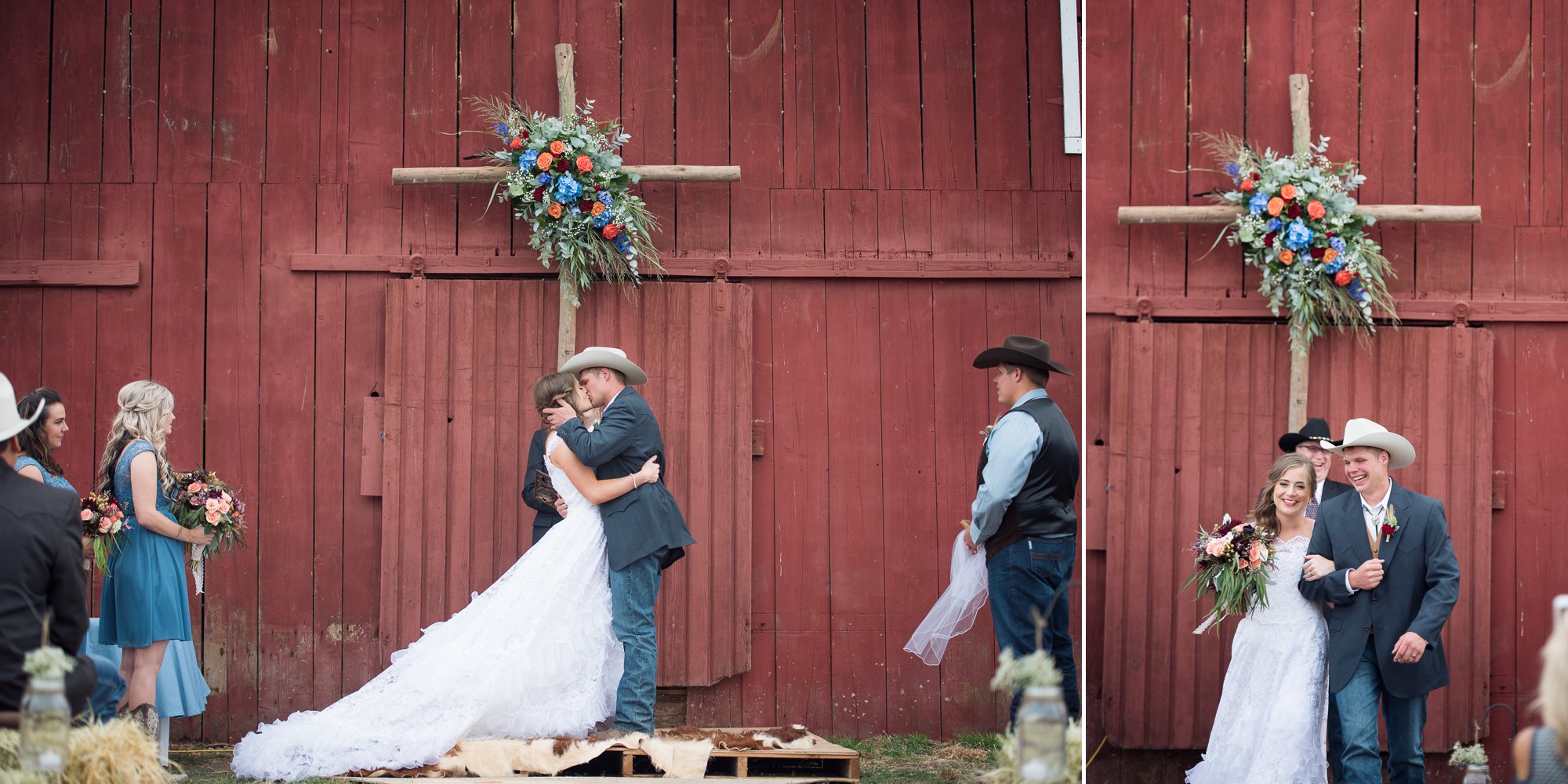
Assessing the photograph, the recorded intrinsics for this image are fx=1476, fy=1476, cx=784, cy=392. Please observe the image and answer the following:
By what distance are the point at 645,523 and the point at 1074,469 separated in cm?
187

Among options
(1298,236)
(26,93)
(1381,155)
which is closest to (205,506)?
(26,93)

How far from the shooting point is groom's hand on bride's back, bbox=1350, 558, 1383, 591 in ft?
19.5

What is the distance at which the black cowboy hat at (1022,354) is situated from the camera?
6.43 m

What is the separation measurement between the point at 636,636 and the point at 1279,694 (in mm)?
2769

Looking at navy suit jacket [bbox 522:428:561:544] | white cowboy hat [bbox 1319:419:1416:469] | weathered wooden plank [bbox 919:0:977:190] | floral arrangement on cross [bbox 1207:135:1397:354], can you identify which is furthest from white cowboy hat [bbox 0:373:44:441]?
floral arrangement on cross [bbox 1207:135:1397:354]

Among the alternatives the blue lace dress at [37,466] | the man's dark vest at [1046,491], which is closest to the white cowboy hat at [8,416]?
the blue lace dress at [37,466]

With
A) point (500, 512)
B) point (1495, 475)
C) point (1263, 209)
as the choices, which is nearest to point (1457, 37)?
point (1263, 209)

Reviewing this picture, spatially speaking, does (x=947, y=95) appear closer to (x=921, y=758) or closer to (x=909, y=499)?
(x=909, y=499)

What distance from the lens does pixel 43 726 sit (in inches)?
154

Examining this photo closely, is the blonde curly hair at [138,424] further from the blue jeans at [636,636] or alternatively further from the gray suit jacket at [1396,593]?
the gray suit jacket at [1396,593]

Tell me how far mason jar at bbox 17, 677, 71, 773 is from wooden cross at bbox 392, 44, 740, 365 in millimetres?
3664

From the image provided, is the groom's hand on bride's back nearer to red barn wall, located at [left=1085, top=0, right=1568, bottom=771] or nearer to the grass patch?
red barn wall, located at [left=1085, top=0, right=1568, bottom=771]

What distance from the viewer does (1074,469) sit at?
20.9ft

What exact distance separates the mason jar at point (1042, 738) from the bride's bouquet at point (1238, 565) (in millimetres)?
2493
